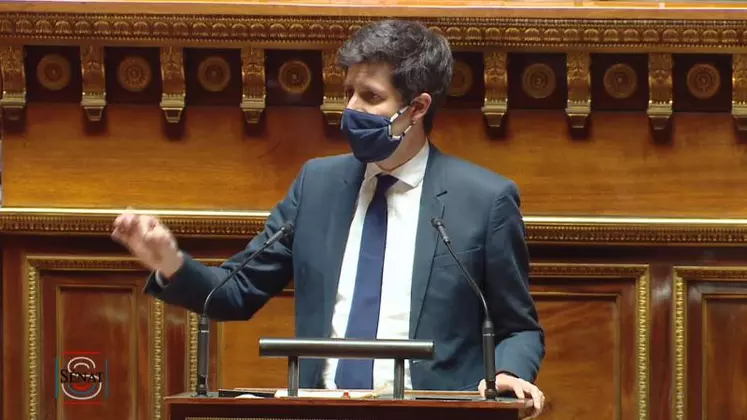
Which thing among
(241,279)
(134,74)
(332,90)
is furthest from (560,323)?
(134,74)

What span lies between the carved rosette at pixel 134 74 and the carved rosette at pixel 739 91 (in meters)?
1.65

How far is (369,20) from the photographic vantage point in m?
4.04

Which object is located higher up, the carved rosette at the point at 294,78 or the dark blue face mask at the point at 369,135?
the carved rosette at the point at 294,78

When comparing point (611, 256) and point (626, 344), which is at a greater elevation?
point (611, 256)

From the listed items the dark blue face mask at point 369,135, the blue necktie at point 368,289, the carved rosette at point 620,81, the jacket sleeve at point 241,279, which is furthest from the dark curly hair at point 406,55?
the carved rosette at point 620,81

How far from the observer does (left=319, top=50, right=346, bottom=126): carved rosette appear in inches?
161

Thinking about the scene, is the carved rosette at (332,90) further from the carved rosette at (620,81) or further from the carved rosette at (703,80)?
the carved rosette at (703,80)

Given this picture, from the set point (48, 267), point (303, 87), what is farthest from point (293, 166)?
point (48, 267)

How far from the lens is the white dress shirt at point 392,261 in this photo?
3.10 metres

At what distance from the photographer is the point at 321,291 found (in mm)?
3166

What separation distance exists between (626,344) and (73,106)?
5.64ft

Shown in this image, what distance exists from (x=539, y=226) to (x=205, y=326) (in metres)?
1.46

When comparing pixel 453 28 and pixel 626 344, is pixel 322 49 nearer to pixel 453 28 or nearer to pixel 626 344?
pixel 453 28

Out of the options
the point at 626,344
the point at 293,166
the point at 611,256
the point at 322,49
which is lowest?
the point at 626,344
